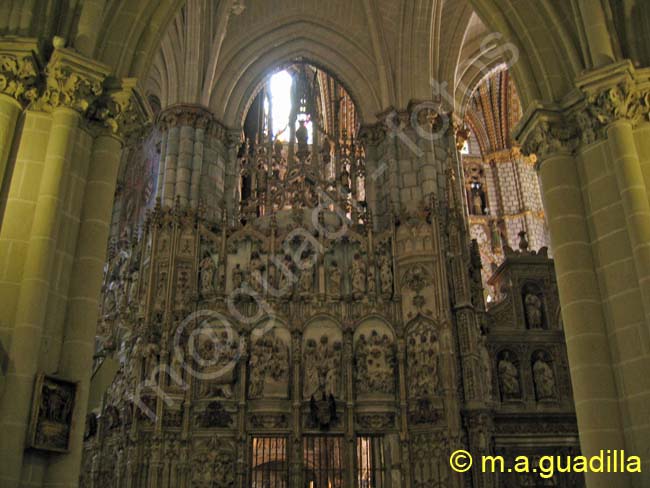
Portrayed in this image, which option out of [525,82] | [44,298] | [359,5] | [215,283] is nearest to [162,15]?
[44,298]

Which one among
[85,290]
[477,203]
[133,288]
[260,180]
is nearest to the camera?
[85,290]

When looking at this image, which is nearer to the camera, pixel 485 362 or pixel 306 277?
pixel 485 362

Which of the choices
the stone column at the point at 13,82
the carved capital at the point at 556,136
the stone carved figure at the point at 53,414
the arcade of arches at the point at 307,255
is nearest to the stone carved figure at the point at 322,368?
the arcade of arches at the point at 307,255

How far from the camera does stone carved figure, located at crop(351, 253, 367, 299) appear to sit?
51.8 feet

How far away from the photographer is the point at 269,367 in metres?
15.0

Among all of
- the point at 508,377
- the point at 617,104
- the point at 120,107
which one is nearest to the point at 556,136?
the point at 617,104

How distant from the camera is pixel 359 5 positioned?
62.3 feet

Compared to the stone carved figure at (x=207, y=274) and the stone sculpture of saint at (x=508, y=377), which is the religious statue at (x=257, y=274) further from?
the stone sculpture of saint at (x=508, y=377)

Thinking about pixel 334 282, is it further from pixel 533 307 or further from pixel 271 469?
pixel 533 307

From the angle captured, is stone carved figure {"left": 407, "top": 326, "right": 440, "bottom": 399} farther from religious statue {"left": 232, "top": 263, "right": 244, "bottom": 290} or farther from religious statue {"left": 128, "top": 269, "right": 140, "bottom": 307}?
religious statue {"left": 128, "top": 269, "right": 140, "bottom": 307}

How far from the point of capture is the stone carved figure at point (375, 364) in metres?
14.9

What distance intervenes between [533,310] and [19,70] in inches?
489

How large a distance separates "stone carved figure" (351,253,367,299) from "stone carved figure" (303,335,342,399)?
1249 mm

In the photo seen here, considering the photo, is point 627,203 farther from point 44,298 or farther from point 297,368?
point 297,368
